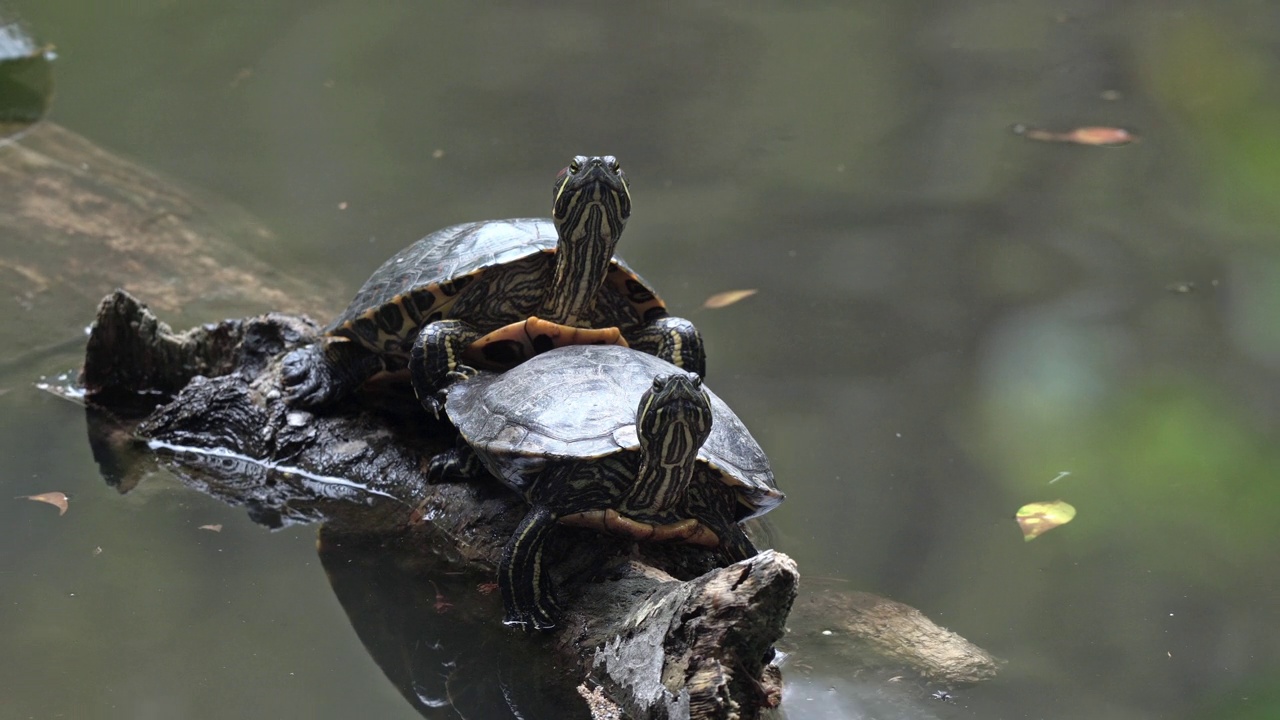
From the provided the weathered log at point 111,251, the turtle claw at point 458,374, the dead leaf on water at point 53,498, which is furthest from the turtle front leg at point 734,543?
the weathered log at point 111,251

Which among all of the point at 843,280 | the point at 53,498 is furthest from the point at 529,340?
the point at 843,280

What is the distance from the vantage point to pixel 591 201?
2.98 meters

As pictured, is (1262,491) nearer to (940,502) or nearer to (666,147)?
(940,502)

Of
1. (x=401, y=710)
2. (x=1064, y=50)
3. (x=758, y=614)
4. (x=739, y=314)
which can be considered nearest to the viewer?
(x=758, y=614)

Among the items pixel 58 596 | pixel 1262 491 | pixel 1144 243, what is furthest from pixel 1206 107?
pixel 1144 243

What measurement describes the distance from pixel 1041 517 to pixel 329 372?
7.11 feet

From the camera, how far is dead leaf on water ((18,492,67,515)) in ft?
10.3

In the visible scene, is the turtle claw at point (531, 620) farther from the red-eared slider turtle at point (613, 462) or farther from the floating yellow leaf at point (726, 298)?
the floating yellow leaf at point (726, 298)

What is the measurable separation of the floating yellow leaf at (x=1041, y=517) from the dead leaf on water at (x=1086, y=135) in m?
3.59

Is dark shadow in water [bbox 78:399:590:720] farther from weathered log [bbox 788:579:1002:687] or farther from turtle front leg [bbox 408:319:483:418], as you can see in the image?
weathered log [bbox 788:579:1002:687]

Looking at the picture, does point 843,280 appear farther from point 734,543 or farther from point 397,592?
point 397,592

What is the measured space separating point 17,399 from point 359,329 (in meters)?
1.41

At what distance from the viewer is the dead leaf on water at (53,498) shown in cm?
314

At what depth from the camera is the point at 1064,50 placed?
748 centimetres
